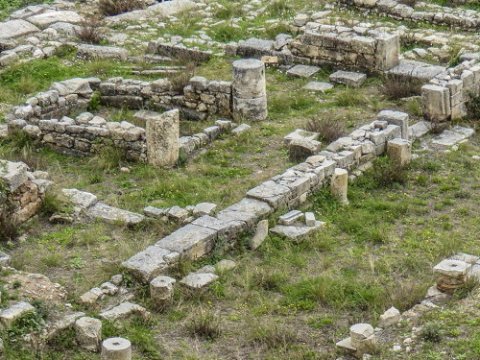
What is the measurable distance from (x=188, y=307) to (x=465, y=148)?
6207mm

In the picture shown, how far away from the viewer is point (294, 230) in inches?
560

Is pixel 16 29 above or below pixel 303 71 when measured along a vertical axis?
above

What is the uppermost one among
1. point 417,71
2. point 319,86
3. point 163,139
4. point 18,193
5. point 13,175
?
point 13,175

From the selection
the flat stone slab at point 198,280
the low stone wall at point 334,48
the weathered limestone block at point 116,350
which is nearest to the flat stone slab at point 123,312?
the flat stone slab at point 198,280

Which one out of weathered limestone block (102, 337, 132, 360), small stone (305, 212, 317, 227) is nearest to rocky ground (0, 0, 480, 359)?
small stone (305, 212, 317, 227)

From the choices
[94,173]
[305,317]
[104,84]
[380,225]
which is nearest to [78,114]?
[104,84]

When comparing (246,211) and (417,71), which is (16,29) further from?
(246,211)

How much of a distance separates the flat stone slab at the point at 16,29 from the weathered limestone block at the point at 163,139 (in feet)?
21.2

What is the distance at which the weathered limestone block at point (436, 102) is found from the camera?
57.9ft

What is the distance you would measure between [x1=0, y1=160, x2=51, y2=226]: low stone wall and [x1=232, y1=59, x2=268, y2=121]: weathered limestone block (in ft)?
14.4

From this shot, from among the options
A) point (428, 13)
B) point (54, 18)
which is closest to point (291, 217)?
point (428, 13)

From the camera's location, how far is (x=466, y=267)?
12086mm

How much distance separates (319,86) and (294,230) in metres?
5.80

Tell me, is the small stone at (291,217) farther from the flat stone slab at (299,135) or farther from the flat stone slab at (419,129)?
the flat stone slab at (419,129)
